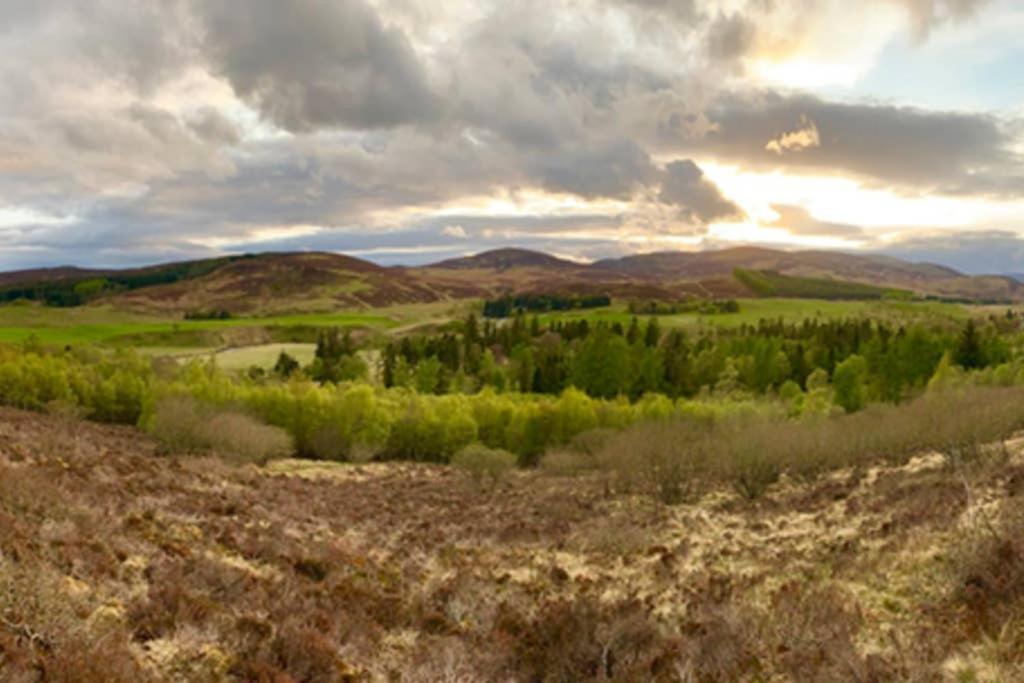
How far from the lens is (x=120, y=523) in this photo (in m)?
17.5

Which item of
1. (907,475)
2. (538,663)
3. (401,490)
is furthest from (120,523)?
(907,475)

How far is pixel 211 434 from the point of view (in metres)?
50.8

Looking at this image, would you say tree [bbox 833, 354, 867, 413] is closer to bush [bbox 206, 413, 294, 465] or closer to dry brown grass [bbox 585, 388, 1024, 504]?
dry brown grass [bbox 585, 388, 1024, 504]

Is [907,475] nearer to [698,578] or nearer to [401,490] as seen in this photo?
[698,578]

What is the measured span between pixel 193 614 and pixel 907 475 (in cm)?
3200

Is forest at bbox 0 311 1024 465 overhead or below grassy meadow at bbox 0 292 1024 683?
below

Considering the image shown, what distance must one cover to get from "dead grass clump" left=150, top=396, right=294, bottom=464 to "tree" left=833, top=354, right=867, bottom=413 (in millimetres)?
63849

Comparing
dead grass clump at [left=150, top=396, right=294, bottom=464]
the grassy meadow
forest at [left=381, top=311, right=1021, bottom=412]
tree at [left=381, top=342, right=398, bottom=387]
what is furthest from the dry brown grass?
tree at [left=381, top=342, right=398, bottom=387]

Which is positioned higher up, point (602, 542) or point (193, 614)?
point (193, 614)

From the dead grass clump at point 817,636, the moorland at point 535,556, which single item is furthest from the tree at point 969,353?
the dead grass clump at point 817,636

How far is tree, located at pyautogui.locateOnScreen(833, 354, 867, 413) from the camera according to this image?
79.1 m

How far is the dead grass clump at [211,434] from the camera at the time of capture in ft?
163

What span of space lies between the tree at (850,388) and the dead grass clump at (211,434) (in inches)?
2514

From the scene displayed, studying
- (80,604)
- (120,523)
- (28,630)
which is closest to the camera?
(28,630)
